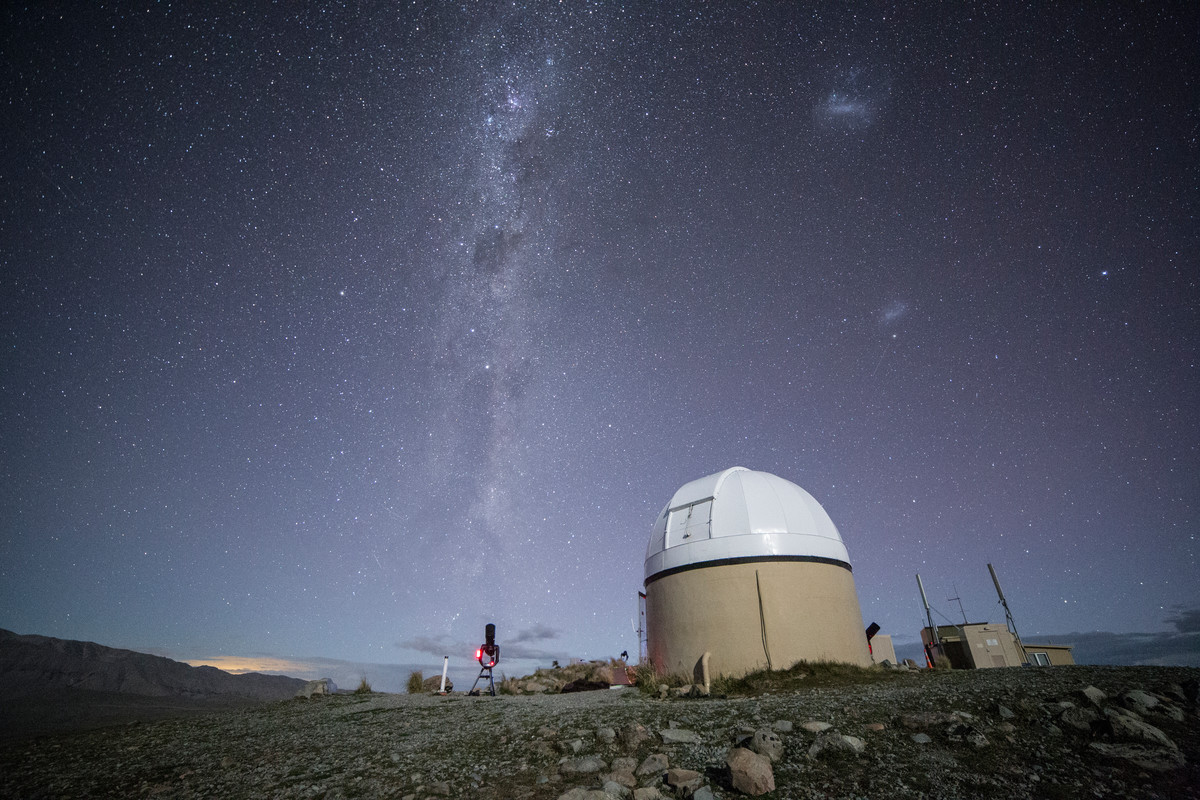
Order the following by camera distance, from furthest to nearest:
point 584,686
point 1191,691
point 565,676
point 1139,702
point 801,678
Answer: point 565,676 < point 584,686 < point 801,678 < point 1191,691 < point 1139,702

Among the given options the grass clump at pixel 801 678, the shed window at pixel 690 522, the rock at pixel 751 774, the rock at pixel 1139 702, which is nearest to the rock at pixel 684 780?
the rock at pixel 751 774

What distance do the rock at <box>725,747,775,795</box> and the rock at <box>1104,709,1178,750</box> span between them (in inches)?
126

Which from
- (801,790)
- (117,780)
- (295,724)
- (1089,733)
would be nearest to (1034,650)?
(1089,733)

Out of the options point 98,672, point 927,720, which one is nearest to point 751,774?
point 927,720

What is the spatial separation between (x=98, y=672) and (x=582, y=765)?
79.2 meters

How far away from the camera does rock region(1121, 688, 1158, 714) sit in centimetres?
504

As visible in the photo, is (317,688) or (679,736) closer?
(679,736)

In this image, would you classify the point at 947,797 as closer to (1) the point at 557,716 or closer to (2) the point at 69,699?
(1) the point at 557,716

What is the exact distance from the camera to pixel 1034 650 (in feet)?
57.3

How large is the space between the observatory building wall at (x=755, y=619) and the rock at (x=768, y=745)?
8124mm

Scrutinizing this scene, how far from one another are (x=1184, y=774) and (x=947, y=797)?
6.08 feet

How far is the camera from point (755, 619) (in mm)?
12375

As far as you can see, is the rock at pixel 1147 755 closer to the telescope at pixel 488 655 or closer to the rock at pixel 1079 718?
the rock at pixel 1079 718

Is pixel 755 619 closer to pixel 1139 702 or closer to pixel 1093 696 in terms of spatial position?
pixel 1093 696
